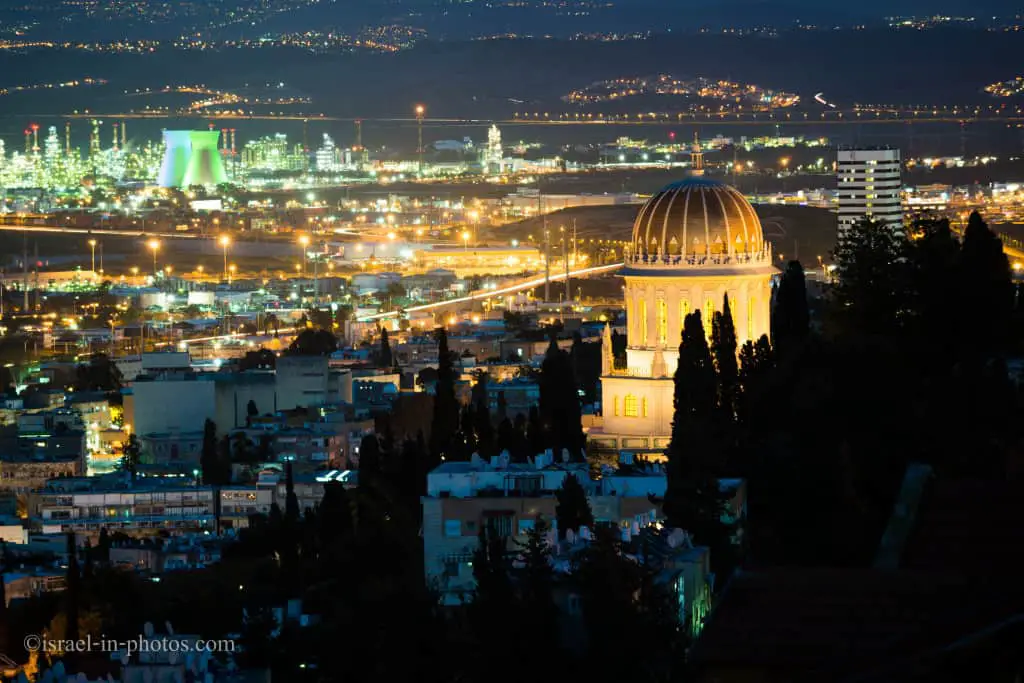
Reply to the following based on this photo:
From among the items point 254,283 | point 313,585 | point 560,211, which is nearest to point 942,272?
point 313,585

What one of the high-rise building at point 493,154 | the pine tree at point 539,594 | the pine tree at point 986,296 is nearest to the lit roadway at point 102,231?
the high-rise building at point 493,154

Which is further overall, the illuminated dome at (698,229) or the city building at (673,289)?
the illuminated dome at (698,229)

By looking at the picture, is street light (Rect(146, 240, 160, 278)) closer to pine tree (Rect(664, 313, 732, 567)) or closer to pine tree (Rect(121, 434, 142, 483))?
pine tree (Rect(121, 434, 142, 483))

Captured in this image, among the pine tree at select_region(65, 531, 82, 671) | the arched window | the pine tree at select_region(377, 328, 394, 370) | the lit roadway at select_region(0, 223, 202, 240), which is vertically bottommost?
the pine tree at select_region(377, 328, 394, 370)

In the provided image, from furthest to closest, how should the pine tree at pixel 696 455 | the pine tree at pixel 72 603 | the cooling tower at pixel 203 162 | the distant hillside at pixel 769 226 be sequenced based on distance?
the cooling tower at pixel 203 162 < the distant hillside at pixel 769 226 < the pine tree at pixel 72 603 < the pine tree at pixel 696 455

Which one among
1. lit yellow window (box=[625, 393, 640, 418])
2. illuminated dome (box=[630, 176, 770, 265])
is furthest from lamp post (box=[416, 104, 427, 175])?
lit yellow window (box=[625, 393, 640, 418])

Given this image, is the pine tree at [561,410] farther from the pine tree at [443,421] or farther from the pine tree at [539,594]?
the pine tree at [539,594]

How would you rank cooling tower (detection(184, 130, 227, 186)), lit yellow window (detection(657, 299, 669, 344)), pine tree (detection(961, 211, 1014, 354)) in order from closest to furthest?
pine tree (detection(961, 211, 1014, 354)) → lit yellow window (detection(657, 299, 669, 344)) → cooling tower (detection(184, 130, 227, 186))
